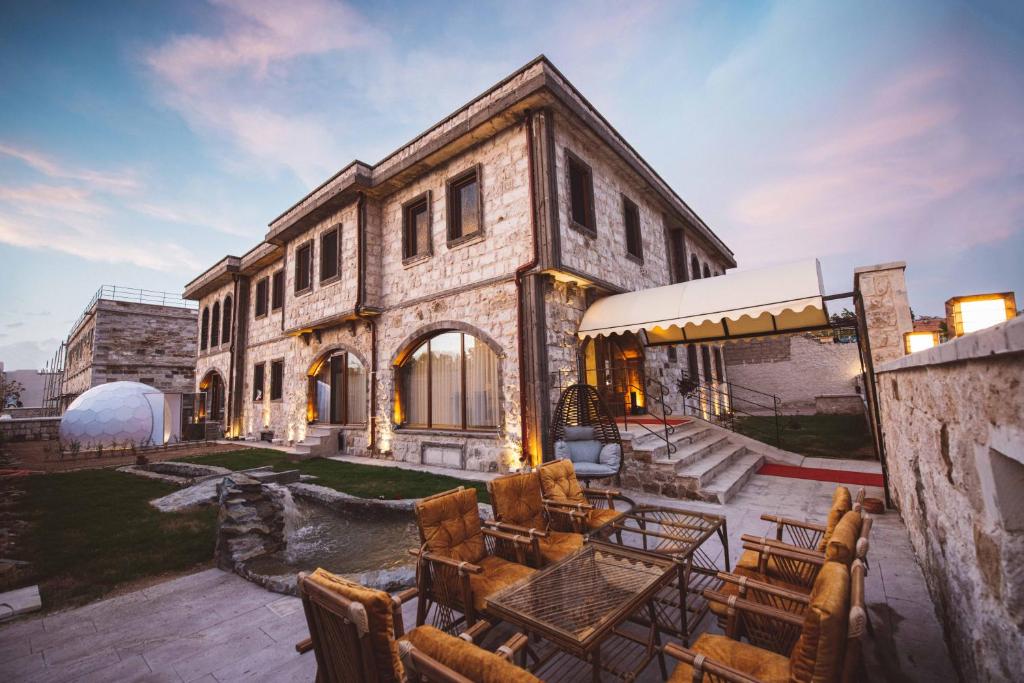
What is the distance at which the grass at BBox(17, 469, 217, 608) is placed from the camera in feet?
11.7

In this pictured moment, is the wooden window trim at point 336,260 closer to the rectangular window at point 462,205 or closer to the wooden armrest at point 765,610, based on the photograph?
the rectangular window at point 462,205

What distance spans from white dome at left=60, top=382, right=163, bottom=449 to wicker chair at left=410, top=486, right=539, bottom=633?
16242 mm

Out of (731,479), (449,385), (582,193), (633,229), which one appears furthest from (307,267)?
(731,479)

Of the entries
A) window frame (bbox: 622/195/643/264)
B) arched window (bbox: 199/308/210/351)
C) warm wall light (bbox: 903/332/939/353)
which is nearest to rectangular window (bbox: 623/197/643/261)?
window frame (bbox: 622/195/643/264)

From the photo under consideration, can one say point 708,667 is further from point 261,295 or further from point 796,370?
point 796,370

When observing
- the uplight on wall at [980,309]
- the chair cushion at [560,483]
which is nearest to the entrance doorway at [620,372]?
the chair cushion at [560,483]

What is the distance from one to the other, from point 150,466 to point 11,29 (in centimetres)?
925

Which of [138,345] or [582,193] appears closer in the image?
[582,193]

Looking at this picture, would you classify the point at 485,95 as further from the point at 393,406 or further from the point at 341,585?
the point at 341,585

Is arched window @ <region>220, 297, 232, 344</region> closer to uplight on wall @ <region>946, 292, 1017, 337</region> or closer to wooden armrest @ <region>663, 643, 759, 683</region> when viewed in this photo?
wooden armrest @ <region>663, 643, 759, 683</region>

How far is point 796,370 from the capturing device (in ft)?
52.0

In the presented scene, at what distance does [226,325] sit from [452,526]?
18.0m

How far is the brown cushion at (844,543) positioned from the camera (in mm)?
1694

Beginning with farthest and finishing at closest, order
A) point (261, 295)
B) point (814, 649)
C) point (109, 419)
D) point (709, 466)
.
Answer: point (261, 295) → point (109, 419) → point (709, 466) → point (814, 649)
